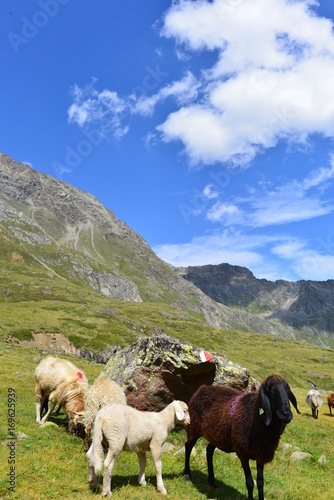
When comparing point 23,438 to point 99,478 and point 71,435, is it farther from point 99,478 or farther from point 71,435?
point 99,478

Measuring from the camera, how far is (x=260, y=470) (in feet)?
31.7

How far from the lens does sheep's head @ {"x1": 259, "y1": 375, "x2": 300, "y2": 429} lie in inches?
356

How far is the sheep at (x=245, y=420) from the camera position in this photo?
934 centimetres

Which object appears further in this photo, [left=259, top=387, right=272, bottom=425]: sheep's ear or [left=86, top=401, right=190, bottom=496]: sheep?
[left=259, top=387, right=272, bottom=425]: sheep's ear

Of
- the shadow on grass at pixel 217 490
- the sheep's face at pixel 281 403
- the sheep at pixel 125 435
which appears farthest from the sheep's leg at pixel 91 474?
the sheep's face at pixel 281 403

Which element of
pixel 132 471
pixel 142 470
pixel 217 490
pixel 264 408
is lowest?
pixel 217 490

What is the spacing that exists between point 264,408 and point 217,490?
3832 millimetres

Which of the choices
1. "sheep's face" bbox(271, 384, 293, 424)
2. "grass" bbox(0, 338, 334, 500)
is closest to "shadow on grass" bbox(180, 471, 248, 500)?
"grass" bbox(0, 338, 334, 500)

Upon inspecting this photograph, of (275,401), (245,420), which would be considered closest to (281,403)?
(275,401)

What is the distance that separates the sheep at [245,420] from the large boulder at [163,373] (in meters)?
4.71

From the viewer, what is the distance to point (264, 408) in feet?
30.7

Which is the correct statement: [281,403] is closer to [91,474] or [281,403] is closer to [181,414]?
[181,414]

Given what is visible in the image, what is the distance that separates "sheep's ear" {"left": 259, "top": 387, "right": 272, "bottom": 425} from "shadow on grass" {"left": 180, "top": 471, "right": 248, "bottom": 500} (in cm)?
310

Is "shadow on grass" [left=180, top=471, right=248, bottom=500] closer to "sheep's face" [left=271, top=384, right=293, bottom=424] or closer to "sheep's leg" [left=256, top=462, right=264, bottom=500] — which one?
"sheep's leg" [left=256, top=462, right=264, bottom=500]
